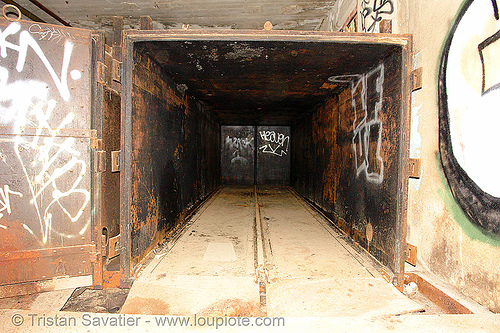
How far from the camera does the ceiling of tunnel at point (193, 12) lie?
4383 mm

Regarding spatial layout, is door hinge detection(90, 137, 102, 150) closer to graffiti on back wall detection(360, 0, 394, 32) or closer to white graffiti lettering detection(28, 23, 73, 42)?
white graffiti lettering detection(28, 23, 73, 42)

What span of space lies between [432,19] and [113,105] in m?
2.76

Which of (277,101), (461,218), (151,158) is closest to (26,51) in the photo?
(151,158)

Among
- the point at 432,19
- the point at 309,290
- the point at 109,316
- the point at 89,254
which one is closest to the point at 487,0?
the point at 432,19

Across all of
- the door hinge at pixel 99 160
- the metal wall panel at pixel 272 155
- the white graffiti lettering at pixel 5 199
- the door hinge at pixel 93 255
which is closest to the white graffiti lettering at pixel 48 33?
the door hinge at pixel 99 160

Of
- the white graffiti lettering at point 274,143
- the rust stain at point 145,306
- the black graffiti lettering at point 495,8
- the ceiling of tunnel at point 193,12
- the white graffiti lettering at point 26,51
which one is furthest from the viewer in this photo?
the white graffiti lettering at point 274,143

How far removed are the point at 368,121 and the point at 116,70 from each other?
8.48 ft

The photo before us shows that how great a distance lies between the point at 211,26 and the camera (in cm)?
527

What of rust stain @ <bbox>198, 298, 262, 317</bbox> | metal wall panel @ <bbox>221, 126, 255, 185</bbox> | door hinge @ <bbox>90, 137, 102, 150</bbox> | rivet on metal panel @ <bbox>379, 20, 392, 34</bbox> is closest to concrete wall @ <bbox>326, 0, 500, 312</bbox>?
rivet on metal panel @ <bbox>379, 20, 392, 34</bbox>

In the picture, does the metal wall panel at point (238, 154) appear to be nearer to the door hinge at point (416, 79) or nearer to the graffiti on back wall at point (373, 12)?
the graffiti on back wall at point (373, 12)

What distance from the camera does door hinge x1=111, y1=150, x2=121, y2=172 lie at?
88.5 inches

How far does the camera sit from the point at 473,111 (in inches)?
67.7

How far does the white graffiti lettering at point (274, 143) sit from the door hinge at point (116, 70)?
717 centimetres

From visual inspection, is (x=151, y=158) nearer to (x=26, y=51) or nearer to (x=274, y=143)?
(x=26, y=51)
